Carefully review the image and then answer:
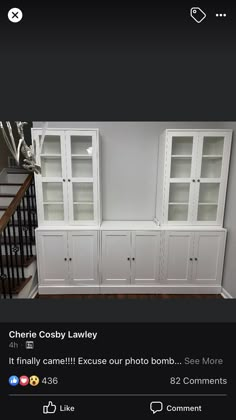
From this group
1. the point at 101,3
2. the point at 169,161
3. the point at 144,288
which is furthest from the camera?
the point at 144,288

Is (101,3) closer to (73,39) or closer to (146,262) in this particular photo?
(73,39)

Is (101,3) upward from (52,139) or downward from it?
downward

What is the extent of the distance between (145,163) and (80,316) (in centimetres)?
214

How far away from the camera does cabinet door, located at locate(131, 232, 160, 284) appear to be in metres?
2.14

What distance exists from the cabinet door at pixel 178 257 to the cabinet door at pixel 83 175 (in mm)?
822

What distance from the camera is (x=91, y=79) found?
33cm

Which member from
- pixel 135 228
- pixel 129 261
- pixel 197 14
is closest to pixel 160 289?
pixel 129 261

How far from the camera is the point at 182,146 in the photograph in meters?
2.12

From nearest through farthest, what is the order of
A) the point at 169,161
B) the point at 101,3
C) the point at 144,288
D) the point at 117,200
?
the point at 101,3 → the point at 169,161 → the point at 144,288 → the point at 117,200

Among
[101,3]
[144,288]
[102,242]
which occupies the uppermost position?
[101,3]

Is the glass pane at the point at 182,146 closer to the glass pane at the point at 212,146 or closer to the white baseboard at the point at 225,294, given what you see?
the glass pane at the point at 212,146
